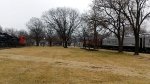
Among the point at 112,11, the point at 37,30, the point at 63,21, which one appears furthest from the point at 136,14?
the point at 37,30

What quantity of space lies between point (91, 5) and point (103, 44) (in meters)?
35.0

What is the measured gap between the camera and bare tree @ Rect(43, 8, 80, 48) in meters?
111

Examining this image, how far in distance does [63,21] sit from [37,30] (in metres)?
34.4

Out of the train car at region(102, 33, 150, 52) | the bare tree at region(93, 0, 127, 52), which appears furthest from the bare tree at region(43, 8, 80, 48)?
the bare tree at region(93, 0, 127, 52)

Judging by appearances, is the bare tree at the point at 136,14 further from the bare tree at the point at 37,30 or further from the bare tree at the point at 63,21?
the bare tree at the point at 37,30

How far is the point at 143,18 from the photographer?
50.7 metres

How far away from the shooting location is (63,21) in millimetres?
111500

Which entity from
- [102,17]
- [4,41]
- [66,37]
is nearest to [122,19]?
[102,17]

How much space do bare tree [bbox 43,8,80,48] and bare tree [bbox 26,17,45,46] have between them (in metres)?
27.0

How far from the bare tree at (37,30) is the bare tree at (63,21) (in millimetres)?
27016

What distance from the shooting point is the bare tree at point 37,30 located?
143 meters

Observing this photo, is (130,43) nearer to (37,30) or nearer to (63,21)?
(63,21)

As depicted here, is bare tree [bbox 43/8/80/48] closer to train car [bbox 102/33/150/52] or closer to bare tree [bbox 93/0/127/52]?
train car [bbox 102/33/150/52]

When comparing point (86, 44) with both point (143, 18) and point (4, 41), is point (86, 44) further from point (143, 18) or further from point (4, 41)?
point (143, 18)
